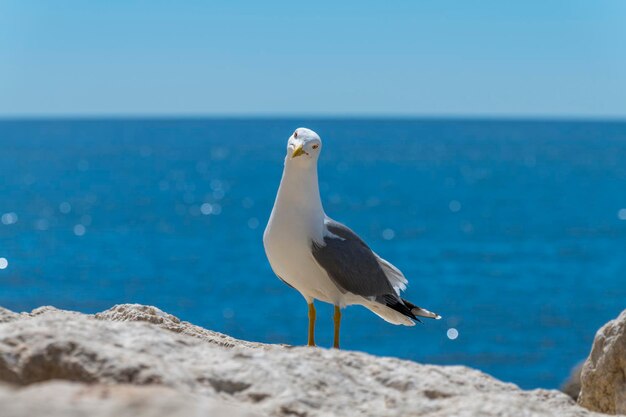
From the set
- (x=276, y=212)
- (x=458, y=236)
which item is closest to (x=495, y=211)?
(x=458, y=236)

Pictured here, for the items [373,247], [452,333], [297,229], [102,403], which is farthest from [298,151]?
[373,247]

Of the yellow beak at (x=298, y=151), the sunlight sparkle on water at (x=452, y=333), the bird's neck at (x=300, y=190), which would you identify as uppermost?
the sunlight sparkle on water at (x=452, y=333)

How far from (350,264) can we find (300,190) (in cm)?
68

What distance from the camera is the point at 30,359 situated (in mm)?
4309

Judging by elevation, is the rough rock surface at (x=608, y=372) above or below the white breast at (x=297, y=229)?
below

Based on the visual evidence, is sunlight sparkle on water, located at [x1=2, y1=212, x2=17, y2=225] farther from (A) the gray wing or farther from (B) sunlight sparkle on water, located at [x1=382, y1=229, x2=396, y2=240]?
(A) the gray wing

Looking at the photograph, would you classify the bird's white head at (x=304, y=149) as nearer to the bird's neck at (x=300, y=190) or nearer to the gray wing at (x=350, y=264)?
the bird's neck at (x=300, y=190)

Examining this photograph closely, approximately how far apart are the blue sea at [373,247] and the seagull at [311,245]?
2237 centimetres

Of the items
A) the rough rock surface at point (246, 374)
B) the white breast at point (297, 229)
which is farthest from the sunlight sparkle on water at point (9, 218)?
the rough rock surface at point (246, 374)

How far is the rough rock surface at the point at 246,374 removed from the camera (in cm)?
421

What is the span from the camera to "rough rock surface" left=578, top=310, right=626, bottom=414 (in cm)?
620

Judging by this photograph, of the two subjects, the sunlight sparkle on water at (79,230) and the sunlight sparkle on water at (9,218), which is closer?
the sunlight sparkle on water at (79,230)

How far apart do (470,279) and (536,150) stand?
13258 cm

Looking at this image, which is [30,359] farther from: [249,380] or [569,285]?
[569,285]
